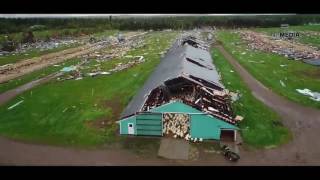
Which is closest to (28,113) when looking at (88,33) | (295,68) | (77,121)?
(77,121)

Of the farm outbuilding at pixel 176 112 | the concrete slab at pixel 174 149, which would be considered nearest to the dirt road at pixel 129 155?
the concrete slab at pixel 174 149

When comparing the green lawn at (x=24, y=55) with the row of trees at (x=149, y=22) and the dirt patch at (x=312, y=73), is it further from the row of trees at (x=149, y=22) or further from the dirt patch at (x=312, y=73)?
the dirt patch at (x=312, y=73)

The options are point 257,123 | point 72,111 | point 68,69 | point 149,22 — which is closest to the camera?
point 257,123

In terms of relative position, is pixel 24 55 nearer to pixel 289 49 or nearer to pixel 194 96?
pixel 194 96

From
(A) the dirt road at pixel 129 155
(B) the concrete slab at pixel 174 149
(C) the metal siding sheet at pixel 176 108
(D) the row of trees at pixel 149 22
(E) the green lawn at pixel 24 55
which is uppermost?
(D) the row of trees at pixel 149 22

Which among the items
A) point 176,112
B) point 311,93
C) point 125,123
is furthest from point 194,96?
point 311,93

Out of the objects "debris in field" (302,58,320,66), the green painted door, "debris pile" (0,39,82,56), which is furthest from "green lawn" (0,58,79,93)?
"debris in field" (302,58,320,66)

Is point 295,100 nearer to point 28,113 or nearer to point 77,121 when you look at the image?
point 77,121
